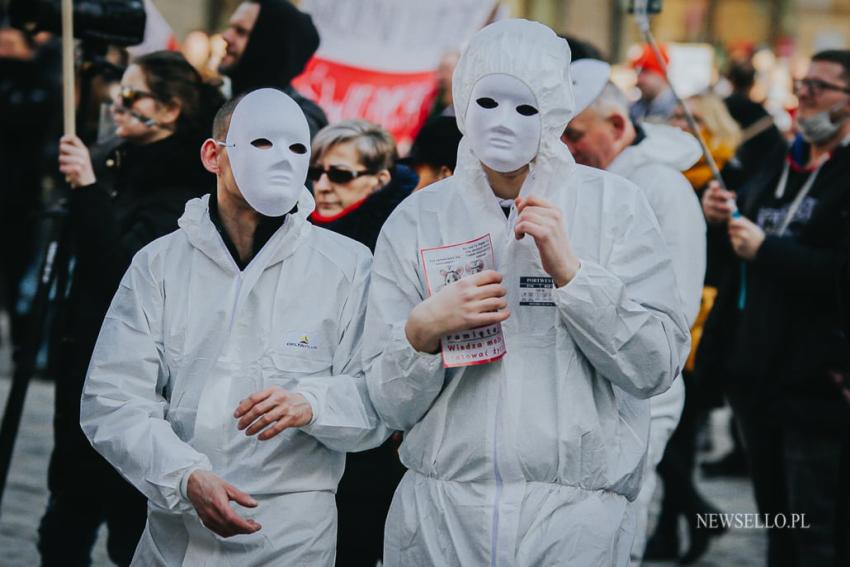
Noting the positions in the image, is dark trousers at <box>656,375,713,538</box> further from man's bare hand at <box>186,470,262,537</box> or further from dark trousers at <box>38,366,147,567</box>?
man's bare hand at <box>186,470,262,537</box>

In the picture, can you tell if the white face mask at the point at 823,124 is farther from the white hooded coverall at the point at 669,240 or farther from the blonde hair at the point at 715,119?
the blonde hair at the point at 715,119

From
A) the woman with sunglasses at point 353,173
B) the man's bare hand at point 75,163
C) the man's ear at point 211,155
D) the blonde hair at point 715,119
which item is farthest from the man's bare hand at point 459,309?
the blonde hair at point 715,119

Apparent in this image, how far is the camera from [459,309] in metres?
3.42

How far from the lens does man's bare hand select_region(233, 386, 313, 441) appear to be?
3537 mm

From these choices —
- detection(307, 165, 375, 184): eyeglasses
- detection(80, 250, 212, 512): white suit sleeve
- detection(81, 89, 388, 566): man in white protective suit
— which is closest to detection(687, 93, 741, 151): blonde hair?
detection(307, 165, 375, 184): eyeglasses

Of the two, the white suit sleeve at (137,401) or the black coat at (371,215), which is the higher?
the black coat at (371,215)

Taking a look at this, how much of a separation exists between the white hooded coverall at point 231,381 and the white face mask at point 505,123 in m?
0.58

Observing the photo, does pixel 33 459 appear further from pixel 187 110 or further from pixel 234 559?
pixel 234 559

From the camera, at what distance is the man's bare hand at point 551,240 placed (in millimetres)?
3418

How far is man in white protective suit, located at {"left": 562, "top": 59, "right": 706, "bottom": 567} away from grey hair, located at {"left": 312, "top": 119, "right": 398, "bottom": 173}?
70cm

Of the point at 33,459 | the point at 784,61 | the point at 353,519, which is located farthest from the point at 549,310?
the point at 784,61

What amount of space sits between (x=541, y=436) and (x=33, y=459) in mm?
5204

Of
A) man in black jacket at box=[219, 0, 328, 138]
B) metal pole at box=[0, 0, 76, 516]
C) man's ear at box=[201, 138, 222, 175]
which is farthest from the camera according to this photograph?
man in black jacket at box=[219, 0, 328, 138]

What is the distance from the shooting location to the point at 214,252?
3.86 m
